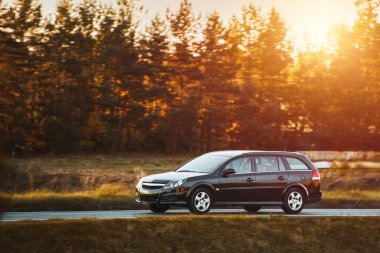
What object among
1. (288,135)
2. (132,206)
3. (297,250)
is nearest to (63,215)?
(132,206)

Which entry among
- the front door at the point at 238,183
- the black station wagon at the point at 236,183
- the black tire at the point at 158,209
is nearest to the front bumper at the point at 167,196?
the black station wagon at the point at 236,183

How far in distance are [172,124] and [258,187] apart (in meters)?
43.7

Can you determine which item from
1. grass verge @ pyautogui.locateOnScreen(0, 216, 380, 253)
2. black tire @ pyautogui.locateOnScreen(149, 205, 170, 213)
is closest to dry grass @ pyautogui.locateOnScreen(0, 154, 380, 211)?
grass verge @ pyautogui.locateOnScreen(0, 216, 380, 253)

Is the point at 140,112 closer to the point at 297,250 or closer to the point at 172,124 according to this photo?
the point at 172,124

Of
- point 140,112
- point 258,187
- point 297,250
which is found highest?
point 140,112

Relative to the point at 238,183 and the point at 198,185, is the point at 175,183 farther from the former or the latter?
the point at 238,183

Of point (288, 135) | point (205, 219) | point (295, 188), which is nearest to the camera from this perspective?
point (205, 219)

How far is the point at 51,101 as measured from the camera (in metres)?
61.9

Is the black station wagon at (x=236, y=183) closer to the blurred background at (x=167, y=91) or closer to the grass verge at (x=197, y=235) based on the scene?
the grass verge at (x=197, y=235)

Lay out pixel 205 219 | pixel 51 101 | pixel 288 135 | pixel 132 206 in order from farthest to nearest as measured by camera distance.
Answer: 1. pixel 288 135
2. pixel 51 101
3. pixel 132 206
4. pixel 205 219

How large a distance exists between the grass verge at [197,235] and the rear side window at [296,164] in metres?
3.18

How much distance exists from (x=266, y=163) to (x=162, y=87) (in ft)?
140

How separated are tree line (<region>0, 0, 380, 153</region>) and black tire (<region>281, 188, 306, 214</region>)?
35310mm

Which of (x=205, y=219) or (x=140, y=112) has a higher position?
(x=140, y=112)
